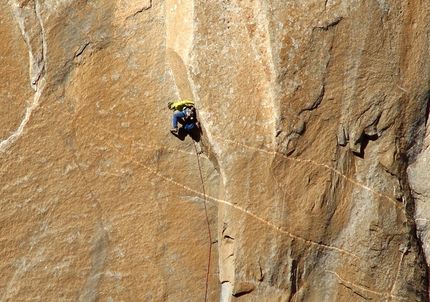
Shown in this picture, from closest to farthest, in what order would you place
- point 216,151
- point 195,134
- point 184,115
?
point 216,151
point 184,115
point 195,134

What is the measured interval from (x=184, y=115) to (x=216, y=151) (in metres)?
0.40

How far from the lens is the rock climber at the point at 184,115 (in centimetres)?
446

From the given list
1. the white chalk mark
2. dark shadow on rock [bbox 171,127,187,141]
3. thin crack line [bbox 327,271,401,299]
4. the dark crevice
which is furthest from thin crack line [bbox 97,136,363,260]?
the dark crevice

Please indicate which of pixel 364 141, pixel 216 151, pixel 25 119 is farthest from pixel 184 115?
pixel 364 141

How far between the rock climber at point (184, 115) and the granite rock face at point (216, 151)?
0.37 ft

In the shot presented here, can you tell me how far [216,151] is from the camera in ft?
14.3

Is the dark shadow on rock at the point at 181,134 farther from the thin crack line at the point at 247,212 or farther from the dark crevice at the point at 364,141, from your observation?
the dark crevice at the point at 364,141

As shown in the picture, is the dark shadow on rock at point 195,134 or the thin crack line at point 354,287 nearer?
the thin crack line at point 354,287

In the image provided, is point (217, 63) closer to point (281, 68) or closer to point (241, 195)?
point (281, 68)

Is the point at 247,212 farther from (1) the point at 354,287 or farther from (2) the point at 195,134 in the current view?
(1) the point at 354,287

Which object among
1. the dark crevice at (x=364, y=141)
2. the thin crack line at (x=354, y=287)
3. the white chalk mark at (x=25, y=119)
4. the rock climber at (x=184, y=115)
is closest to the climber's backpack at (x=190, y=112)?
the rock climber at (x=184, y=115)

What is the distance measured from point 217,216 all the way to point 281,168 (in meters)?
0.70

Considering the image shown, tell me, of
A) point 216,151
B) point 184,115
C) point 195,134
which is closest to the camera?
point 216,151

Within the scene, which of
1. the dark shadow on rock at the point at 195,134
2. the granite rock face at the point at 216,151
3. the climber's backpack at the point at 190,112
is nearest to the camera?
the granite rock face at the point at 216,151
